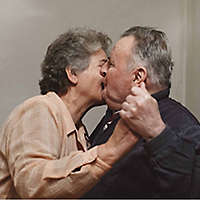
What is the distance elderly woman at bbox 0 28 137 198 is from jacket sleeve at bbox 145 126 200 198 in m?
0.07

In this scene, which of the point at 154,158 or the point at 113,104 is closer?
Result: the point at 154,158

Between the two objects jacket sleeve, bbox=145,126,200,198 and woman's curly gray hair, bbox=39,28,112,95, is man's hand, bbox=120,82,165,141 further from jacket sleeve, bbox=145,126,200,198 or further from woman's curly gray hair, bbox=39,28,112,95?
woman's curly gray hair, bbox=39,28,112,95

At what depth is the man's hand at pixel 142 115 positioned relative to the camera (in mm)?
978

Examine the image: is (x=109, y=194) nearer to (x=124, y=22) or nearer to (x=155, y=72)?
(x=155, y=72)

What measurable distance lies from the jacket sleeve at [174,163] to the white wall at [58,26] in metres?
0.98

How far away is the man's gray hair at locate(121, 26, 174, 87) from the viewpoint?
4.05 ft

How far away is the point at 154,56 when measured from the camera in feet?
4.05

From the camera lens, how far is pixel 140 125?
0.99 metres

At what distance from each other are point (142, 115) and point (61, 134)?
1.27 ft

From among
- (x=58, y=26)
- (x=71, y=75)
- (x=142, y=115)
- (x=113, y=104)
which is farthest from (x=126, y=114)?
(x=58, y=26)

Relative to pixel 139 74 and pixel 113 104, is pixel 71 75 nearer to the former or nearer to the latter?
pixel 113 104

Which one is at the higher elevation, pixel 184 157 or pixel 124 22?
pixel 124 22

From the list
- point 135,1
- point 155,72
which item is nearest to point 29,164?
point 155,72

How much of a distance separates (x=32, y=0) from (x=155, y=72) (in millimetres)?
948
